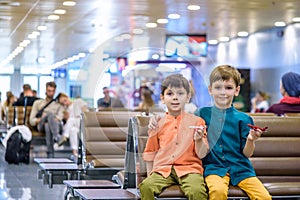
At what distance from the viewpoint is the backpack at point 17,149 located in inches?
477

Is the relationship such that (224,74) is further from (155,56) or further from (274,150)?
(274,150)

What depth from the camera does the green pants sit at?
4.23 m

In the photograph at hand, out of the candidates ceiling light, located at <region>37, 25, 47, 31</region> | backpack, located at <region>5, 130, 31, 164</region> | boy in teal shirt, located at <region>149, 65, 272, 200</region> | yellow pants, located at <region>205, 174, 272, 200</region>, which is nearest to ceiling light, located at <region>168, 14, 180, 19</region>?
ceiling light, located at <region>37, 25, 47, 31</region>

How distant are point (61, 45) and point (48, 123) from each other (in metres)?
14.2

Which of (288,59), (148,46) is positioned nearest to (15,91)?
(288,59)

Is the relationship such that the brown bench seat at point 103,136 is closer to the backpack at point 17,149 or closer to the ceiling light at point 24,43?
the backpack at point 17,149

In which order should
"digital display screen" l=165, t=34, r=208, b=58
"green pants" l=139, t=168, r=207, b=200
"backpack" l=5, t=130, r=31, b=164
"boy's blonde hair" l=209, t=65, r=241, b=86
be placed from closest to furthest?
"green pants" l=139, t=168, r=207, b=200 → "boy's blonde hair" l=209, t=65, r=241, b=86 → "digital display screen" l=165, t=34, r=208, b=58 → "backpack" l=5, t=130, r=31, b=164

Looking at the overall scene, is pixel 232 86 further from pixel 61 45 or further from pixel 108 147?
pixel 61 45

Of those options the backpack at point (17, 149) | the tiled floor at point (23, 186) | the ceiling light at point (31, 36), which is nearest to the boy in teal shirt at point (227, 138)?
the tiled floor at point (23, 186)

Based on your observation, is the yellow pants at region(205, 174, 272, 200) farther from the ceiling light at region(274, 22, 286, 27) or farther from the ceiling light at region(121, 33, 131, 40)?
the ceiling light at region(274, 22, 286, 27)

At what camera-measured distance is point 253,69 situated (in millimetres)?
24453

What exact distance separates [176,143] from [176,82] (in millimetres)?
346

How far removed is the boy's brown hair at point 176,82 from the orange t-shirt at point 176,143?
0.55 ft

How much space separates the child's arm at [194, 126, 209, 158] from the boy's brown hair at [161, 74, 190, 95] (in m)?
0.32
